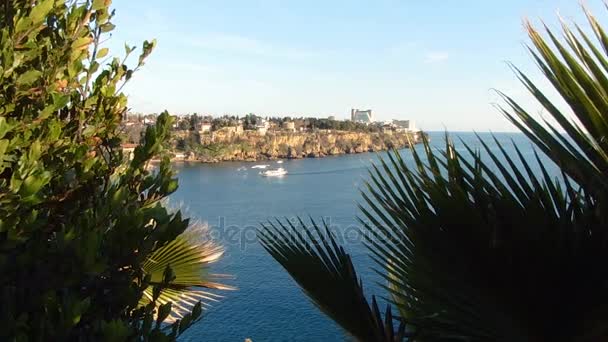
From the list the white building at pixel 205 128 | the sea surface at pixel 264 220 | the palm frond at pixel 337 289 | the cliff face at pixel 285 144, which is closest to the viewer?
the palm frond at pixel 337 289

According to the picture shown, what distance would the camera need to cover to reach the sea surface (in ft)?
49.2

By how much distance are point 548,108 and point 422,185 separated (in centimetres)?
38

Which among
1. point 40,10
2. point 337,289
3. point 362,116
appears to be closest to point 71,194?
point 40,10

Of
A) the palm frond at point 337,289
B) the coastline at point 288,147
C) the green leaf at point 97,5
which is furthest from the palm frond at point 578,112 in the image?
the coastline at point 288,147

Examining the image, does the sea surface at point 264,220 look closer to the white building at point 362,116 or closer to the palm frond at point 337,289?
the palm frond at point 337,289

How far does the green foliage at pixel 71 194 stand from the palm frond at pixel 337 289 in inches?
13.7

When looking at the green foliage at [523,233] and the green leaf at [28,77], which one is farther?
the green leaf at [28,77]

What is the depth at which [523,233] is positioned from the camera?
1053 millimetres

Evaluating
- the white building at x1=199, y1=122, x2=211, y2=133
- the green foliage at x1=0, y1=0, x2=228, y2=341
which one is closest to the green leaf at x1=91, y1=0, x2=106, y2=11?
the green foliage at x1=0, y1=0, x2=228, y2=341

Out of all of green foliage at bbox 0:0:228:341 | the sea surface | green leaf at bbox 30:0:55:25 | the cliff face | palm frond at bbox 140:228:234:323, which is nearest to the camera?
green foliage at bbox 0:0:228:341

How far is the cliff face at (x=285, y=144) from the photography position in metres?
72.2

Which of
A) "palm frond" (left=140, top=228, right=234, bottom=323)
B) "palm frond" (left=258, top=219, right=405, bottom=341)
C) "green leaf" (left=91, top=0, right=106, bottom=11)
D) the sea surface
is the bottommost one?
the sea surface

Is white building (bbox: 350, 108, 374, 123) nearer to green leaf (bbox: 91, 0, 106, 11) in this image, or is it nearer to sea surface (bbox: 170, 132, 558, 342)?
sea surface (bbox: 170, 132, 558, 342)

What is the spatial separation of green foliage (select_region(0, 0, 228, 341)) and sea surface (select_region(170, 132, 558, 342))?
70cm
